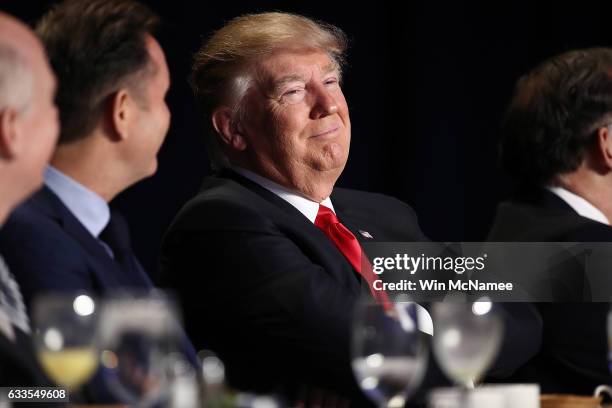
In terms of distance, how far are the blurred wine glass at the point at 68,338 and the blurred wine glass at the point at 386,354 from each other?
35cm

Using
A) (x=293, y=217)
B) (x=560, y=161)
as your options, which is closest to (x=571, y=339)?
(x=560, y=161)

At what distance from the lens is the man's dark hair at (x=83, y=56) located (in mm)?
2098

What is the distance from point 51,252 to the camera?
1930 millimetres

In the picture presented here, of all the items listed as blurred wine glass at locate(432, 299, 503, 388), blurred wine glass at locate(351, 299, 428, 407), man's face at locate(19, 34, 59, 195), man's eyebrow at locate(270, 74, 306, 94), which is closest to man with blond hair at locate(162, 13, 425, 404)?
man's eyebrow at locate(270, 74, 306, 94)

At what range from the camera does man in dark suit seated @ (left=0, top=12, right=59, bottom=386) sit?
4.81 feet

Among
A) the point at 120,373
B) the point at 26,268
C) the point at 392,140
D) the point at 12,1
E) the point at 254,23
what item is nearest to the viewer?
the point at 120,373

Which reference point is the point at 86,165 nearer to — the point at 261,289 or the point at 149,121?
the point at 149,121

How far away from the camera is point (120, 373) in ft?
4.43

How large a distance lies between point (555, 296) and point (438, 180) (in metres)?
1.62

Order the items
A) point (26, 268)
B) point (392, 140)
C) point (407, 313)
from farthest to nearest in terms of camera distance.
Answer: point (392, 140), point (26, 268), point (407, 313)

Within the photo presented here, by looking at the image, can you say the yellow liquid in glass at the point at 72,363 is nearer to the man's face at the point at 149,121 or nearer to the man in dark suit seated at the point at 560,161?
the man's face at the point at 149,121

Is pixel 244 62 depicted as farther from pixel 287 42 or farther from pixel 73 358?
pixel 73 358

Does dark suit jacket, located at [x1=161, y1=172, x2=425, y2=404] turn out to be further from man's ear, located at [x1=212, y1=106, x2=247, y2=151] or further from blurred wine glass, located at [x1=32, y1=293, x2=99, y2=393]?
blurred wine glass, located at [x1=32, y1=293, x2=99, y2=393]

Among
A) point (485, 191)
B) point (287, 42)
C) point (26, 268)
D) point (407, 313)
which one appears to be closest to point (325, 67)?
point (287, 42)
